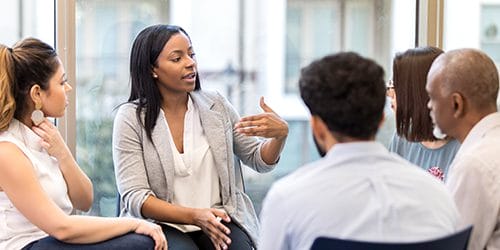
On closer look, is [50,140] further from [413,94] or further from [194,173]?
[413,94]

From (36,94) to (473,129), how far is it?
131 cm

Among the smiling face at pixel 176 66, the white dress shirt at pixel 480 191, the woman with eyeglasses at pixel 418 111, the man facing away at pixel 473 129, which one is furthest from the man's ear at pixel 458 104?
the smiling face at pixel 176 66

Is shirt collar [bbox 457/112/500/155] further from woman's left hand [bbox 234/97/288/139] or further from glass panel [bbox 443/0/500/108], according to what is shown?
glass panel [bbox 443/0/500/108]

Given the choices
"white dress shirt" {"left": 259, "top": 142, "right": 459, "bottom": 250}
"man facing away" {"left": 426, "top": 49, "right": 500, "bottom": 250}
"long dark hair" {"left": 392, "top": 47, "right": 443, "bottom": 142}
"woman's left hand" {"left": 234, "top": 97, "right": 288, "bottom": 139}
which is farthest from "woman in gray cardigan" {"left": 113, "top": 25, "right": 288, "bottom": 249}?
"white dress shirt" {"left": 259, "top": 142, "right": 459, "bottom": 250}

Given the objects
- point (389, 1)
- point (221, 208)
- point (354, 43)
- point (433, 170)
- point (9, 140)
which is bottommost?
point (221, 208)

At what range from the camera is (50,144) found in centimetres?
213

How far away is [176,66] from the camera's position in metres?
2.42

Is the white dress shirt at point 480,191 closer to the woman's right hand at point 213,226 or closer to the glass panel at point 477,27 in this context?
the woman's right hand at point 213,226

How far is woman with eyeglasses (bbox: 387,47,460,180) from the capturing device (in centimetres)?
233

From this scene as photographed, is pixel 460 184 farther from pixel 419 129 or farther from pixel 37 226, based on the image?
pixel 37 226

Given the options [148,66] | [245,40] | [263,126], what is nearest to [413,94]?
[263,126]

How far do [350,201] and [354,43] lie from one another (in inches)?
67.8

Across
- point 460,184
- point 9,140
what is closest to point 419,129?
point 460,184

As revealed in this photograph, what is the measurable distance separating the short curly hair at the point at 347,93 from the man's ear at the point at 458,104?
43cm
